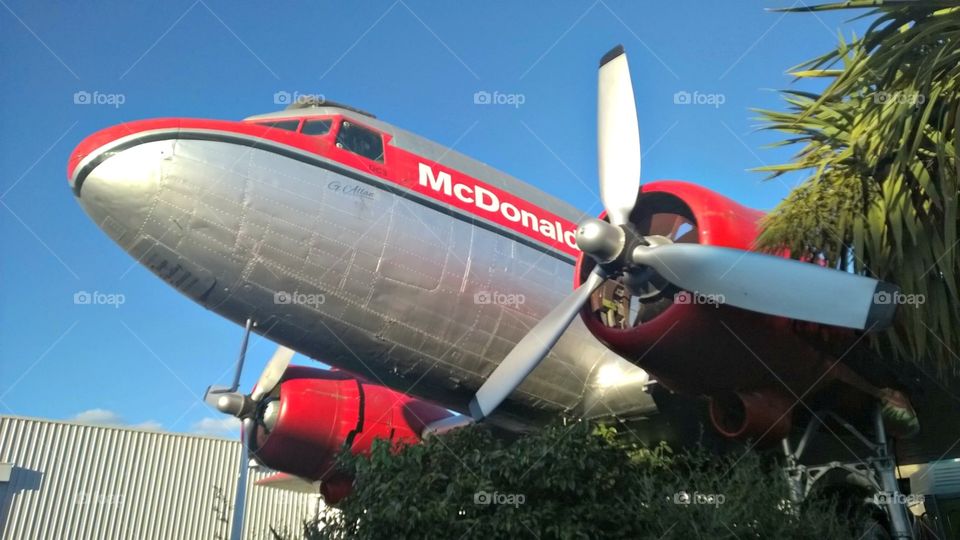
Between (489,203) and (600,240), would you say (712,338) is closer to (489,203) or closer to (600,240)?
(600,240)

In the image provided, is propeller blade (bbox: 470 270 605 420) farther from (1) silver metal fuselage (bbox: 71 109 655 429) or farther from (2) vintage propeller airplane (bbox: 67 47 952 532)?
(1) silver metal fuselage (bbox: 71 109 655 429)

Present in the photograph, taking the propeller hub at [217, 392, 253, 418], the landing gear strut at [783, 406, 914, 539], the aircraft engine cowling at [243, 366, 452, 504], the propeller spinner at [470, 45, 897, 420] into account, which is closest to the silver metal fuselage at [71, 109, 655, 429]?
the propeller spinner at [470, 45, 897, 420]

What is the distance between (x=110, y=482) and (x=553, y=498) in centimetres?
1784

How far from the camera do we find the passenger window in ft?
32.0

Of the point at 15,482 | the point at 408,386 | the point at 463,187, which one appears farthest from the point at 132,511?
the point at 463,187

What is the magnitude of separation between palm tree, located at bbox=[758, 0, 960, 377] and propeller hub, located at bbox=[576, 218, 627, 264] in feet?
4.84

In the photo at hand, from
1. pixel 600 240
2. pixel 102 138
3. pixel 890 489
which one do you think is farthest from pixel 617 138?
pixel 102 138

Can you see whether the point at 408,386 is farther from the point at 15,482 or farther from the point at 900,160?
the point at 15,482

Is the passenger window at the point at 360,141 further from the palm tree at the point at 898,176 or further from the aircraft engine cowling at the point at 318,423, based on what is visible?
the palm tree at the point at 898,176

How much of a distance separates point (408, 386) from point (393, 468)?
2043mm

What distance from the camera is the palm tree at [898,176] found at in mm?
6164

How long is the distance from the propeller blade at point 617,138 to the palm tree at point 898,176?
1630mm

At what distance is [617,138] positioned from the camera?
Result: 28.9 ft

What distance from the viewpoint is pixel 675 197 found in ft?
27.9
